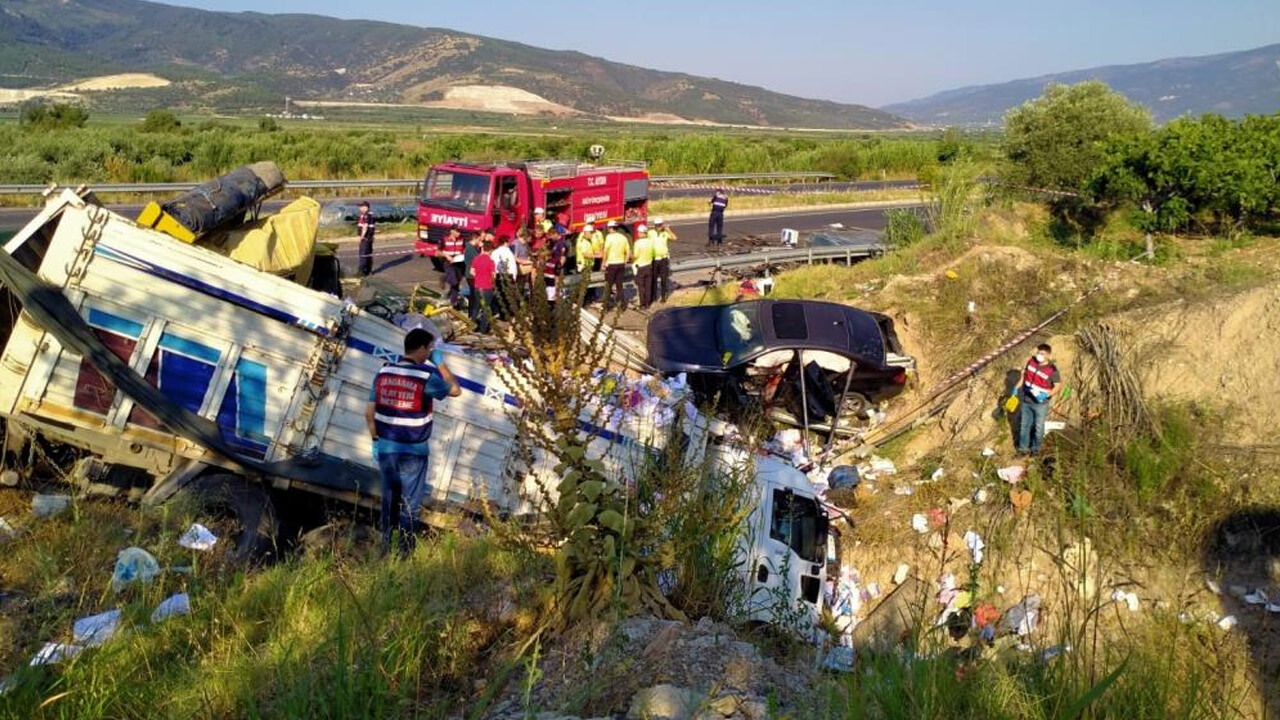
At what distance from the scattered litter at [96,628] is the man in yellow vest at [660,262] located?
12037 millimetres

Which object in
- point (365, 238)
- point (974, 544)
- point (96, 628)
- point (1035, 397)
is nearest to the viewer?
point (96, 628)

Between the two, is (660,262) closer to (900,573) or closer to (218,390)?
(900,573)

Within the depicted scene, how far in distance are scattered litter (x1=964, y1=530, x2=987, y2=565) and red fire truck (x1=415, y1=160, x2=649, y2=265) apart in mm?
9747

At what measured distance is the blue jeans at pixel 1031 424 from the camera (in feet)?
30.2

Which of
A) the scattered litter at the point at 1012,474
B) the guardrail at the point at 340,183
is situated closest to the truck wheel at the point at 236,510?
the scattered litter at the point at 1012,474

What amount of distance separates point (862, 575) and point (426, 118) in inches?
4908

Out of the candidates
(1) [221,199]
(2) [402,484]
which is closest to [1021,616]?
(2) [402,484]

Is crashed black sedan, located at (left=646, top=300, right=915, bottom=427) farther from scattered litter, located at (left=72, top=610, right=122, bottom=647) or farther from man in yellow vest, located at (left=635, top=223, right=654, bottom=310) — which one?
scattered litter, located at (left=72, top=610, right=122, bottom=647)

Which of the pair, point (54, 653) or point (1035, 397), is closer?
point (54, 653)

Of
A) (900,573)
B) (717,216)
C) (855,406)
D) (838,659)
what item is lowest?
(900,573)

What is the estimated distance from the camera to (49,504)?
20.5ft

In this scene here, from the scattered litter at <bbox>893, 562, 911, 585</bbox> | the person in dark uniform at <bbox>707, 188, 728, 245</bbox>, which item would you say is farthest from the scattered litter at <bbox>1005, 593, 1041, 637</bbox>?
the person in dark uniform at <bbox>707, 188, 728, 245</bbox>

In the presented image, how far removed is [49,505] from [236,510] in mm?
1230

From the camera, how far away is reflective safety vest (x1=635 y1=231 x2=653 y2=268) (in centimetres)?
1519
